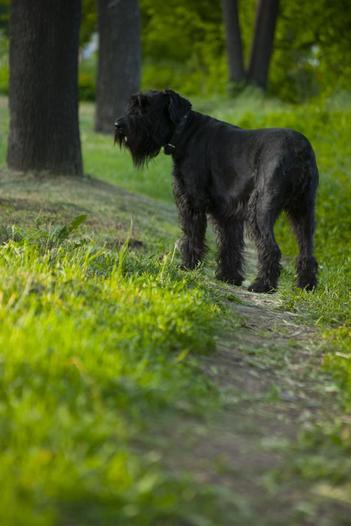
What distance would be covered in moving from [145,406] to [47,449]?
675 mm

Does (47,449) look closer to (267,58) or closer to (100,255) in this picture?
(100,255)

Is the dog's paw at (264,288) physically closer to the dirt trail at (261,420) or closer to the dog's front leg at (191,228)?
the dirt trail at (261,420)

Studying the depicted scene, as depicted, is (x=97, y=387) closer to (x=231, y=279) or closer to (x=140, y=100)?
(x=231, y=279)

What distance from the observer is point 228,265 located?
24.9 ft

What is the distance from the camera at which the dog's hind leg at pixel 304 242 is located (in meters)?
7.28

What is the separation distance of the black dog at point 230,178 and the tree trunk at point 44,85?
380 cm

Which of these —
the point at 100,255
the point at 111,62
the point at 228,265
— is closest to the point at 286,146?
the point at 228,265

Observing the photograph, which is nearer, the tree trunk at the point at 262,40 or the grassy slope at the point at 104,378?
the grassy slope at the point at 104,378

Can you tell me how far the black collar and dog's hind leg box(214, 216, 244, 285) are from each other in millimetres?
779

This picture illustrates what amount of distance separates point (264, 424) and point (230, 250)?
392 cm

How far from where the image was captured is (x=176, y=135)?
757 cm

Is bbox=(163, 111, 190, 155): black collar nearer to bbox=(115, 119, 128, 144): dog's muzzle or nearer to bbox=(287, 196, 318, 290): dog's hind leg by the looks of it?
bbox=(115, 119, 128, 144): dog's muzzle

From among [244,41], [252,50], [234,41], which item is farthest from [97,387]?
[244,41]

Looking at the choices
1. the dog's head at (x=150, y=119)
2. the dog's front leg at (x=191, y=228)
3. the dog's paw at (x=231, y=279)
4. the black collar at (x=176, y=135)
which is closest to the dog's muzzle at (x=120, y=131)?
the dog's head at (x=150, y=119)
